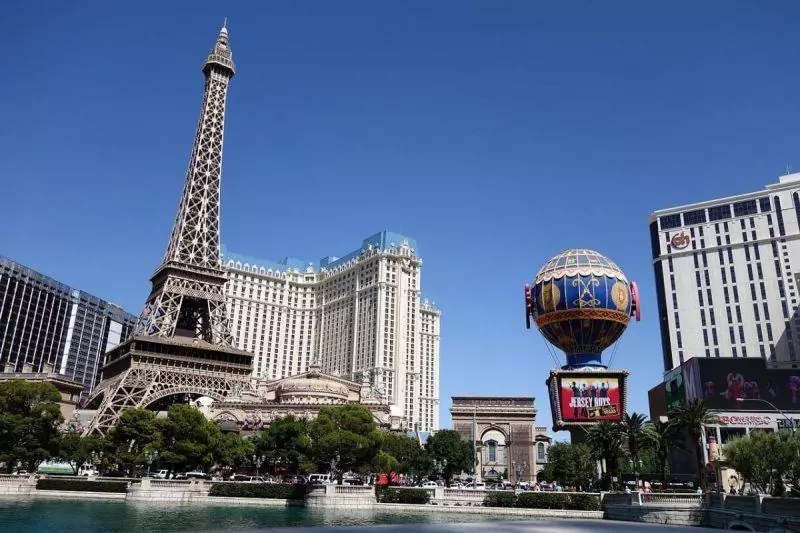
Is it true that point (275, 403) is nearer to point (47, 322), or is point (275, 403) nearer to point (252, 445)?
point (252, 445)

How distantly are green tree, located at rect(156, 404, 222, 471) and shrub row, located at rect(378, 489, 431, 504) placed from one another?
19.4 metres

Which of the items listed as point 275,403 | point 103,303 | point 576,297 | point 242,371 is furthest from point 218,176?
point 103,303

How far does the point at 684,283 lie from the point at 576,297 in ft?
231

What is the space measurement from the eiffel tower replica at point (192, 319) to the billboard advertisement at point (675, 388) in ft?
210

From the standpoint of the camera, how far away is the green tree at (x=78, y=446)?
65125 millimetres

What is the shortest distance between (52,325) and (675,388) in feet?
444

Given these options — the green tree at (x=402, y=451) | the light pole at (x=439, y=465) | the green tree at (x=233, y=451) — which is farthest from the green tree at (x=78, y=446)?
the light pole at (x=439, y=465)

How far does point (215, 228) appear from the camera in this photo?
10644cm

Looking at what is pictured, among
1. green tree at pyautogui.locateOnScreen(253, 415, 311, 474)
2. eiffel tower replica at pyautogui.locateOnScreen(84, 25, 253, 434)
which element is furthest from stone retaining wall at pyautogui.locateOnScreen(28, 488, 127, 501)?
eiffel tower replica at pyautogui.locateOnScreen(84, 25, 253, 434)

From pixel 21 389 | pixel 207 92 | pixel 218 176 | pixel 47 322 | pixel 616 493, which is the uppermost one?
pixel 207 92

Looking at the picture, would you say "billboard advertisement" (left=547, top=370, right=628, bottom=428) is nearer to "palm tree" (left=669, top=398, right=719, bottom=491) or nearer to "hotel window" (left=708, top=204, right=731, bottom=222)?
"palm tree" (left=669, top=398, right=719, bottom=491)

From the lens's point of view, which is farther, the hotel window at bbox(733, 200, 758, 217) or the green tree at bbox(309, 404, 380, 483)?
the hotel window at bbox(733, 200, 758, 217)

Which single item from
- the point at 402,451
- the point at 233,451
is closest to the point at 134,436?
the point at 233,451

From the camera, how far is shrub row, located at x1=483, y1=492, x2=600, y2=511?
5053 centimetres
